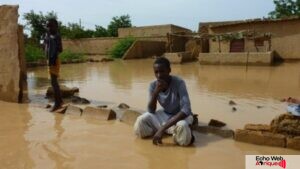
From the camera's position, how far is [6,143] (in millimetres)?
4945

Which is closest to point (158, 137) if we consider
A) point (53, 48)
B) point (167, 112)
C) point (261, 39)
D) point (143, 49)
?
point (167, 112)

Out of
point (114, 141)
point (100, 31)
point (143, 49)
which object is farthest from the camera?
point (100, 31)

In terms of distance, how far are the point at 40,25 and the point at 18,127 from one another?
30567 mm

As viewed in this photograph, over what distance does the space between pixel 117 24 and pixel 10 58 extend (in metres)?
32.3

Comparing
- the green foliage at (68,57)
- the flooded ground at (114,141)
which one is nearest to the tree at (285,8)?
the green foliage at (68,57)

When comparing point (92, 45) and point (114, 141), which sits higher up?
point (92, 45)

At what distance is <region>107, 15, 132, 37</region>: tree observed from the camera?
3851 centimetres

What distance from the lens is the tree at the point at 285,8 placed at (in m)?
34.4

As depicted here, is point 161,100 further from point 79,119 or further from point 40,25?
point 40,25

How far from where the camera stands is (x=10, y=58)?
8.22m

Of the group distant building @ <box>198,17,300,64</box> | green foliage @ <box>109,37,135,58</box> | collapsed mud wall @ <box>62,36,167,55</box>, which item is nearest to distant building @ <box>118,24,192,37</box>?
collapsed mud wall @ <box>62,36,167,55</box>

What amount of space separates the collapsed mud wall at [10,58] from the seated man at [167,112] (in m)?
4.19

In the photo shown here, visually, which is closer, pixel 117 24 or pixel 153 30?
pixel 153 30

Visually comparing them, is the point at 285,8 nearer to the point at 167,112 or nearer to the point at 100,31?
the point at 100,31
